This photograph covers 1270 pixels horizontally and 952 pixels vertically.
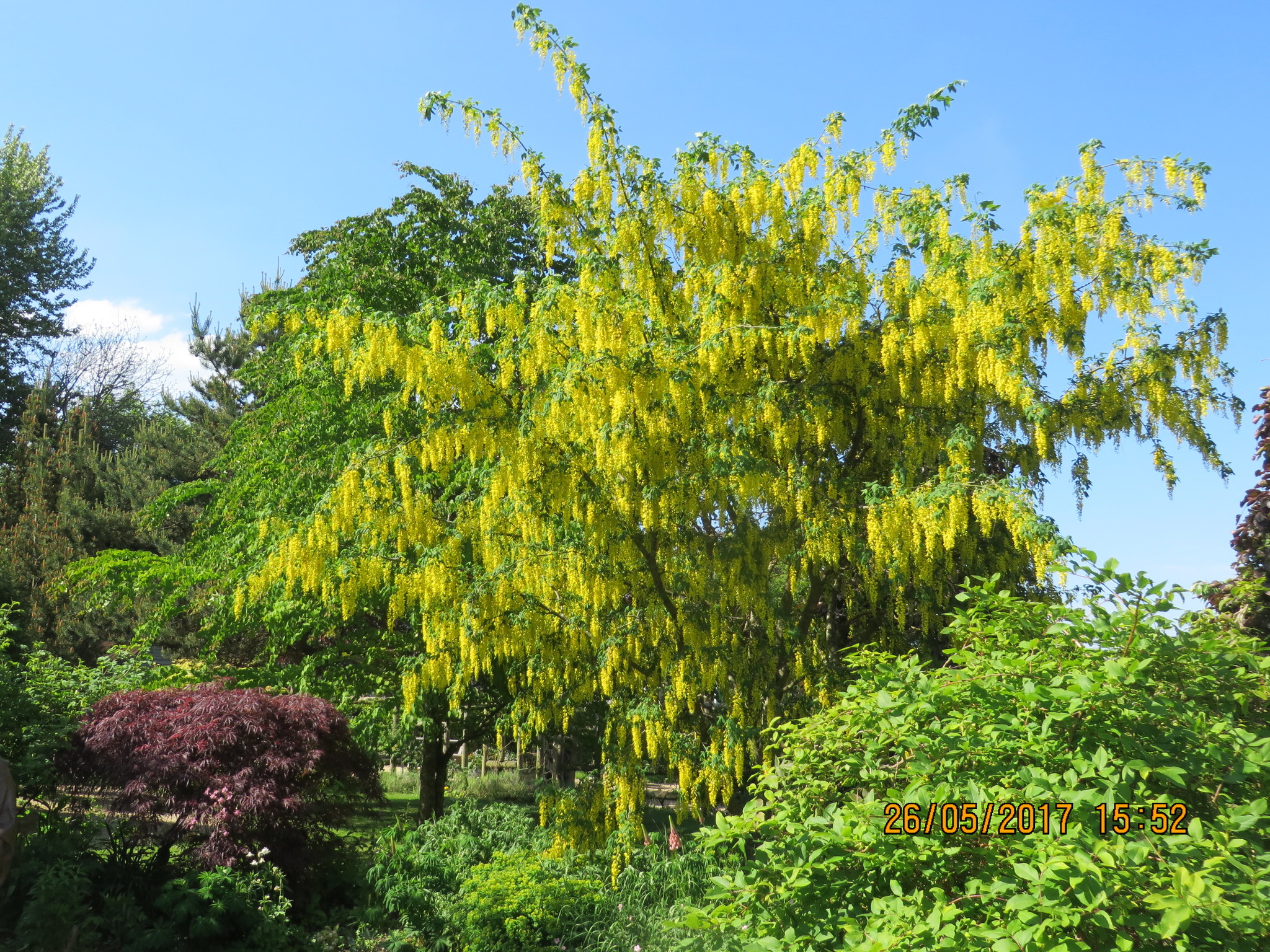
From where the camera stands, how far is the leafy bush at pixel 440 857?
653cm

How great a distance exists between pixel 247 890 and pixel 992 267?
22.5 ft

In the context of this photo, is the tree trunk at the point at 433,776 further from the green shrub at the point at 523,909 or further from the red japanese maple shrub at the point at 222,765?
the green shrub at the point at 523,909

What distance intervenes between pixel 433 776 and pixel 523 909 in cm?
602

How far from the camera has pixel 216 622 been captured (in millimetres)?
11055

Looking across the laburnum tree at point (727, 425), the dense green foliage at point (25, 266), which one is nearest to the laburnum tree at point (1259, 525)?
the laburnum tree at point (727, 425)

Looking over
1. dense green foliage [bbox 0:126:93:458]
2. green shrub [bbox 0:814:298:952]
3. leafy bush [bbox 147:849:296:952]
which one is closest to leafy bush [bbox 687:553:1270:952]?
leafy bush [bbox 147:849:296:952]

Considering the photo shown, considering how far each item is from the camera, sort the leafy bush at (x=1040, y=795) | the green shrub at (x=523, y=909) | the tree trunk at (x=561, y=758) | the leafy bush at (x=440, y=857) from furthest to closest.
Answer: the tree trunk at (x=561, y=758) < the leafy bush at (x=440, y=857) < the green shrub at (x=523, y=909) < the leafy bush at (x=1040, y=795)

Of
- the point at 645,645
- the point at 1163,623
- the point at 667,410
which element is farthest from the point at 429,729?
the point at 1163,623

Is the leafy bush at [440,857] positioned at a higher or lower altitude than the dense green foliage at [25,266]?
lower

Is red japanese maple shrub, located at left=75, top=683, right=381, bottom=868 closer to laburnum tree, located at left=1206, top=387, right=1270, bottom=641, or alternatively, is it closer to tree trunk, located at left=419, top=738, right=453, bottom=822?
tree trunk, located at left=419, top=738, right=453, bottom=822

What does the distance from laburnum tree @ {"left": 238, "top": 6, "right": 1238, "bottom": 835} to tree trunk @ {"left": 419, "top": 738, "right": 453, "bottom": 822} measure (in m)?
3.89

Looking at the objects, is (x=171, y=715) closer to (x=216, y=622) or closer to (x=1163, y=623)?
(x=216, y=622)

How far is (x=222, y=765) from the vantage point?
22.0 feet

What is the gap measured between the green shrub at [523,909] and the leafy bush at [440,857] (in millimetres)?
441
